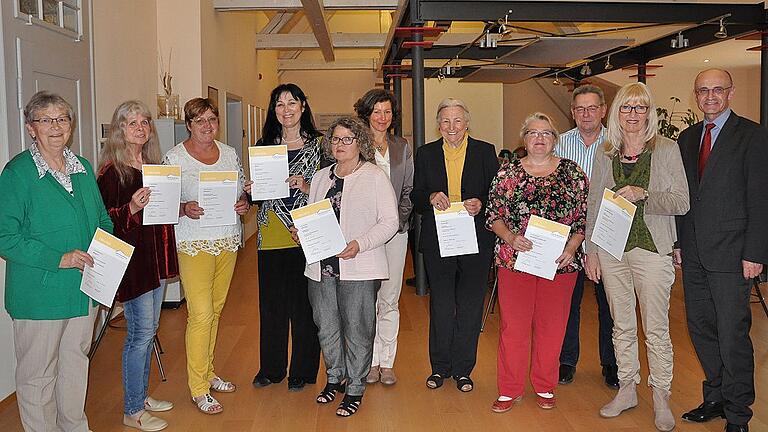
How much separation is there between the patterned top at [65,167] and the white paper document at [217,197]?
71 centimetres

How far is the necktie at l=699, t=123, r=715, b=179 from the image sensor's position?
3.56 m

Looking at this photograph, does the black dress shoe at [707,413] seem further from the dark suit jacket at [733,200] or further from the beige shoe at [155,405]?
the beige shoe at [155,405]

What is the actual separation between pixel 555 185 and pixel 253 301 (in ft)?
13.7

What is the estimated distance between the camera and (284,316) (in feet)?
14.4

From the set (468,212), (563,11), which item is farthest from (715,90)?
(563,11)

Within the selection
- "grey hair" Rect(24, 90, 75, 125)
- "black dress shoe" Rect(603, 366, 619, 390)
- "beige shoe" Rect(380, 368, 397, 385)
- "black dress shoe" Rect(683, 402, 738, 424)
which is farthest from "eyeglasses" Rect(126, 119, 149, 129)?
"black dress shoe" Rect(683, 402, 738, 424)

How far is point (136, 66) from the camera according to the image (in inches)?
284

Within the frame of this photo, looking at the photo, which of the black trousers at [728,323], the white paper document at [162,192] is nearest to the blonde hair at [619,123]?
the black trousers at [728,323]

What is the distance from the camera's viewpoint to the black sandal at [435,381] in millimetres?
4395

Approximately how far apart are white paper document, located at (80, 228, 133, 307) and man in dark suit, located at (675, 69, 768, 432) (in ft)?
8.96

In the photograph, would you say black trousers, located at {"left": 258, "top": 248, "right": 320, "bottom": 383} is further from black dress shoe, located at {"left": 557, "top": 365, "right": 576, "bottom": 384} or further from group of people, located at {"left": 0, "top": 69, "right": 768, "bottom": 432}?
black dress shoe, located at {"left": 557, "top": 365, "right": 576, "bottom": 384}

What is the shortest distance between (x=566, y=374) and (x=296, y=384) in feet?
5.45

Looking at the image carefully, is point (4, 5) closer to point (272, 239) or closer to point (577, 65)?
point (272, 239)

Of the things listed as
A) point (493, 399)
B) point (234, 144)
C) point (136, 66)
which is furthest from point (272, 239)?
point (234, 144)
